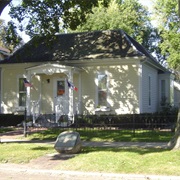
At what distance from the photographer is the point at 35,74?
73.0ft

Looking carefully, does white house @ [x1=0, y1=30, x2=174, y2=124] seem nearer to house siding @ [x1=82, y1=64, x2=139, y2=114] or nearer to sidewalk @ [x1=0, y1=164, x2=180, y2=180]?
house siding @ [x1=82, y1=64, x2=139, y2=114]

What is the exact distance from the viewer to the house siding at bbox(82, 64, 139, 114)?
20.8 meters

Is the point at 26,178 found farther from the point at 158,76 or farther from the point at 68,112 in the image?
the point at 158,76

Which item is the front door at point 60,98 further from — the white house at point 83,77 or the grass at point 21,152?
the grass at point 21,152

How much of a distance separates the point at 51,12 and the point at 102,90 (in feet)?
20.3

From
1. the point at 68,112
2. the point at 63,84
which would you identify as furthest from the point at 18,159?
the point at 63,84

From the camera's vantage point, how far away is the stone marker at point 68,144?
10.8 metres

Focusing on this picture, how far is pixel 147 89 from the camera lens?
73.8 feet

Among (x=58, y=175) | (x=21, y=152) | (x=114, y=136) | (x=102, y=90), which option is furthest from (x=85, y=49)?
(x=58, y=175)

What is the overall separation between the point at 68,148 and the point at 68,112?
35.0 ft

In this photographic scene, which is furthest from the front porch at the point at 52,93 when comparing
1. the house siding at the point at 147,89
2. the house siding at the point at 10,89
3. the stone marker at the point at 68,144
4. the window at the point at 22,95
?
the stone marker at the point at 68,144

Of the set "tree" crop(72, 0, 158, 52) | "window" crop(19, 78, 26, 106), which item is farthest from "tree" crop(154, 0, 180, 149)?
"window" crop(19, 78, 26, 106)

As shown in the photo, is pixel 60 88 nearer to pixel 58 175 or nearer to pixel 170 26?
pixel 58 175

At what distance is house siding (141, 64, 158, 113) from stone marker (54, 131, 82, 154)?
34.8 ft
